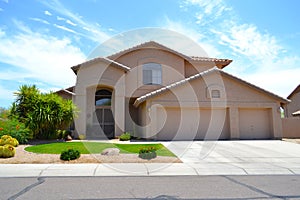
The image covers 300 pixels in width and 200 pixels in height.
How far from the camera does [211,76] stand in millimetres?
17828

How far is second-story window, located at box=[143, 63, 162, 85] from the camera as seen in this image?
2116 cm

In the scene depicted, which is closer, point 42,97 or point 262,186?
point 262,186

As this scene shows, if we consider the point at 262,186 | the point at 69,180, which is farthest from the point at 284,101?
the point at 69,180

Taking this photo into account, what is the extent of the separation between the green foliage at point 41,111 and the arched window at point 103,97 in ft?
11.5

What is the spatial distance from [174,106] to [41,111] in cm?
959

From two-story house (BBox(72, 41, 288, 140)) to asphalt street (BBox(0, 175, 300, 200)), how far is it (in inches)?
387

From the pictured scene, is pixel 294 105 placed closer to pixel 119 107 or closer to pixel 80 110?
pixel 119 107

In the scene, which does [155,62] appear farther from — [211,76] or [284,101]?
[284,101]

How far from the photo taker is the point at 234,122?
17188 millimetres

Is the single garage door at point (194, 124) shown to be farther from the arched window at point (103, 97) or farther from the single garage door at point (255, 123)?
the arched window at point (103, 97)

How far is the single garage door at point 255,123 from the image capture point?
57.5 feet

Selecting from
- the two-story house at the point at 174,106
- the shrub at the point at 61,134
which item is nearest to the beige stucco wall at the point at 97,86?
the two-story house at the point at 174,106

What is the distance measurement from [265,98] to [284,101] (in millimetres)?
→ 1576

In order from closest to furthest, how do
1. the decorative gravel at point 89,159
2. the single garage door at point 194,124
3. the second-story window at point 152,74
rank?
the decorative gravel at point 89,159 < the single garage door at point 194,124 < the second-story window at point 152,74
